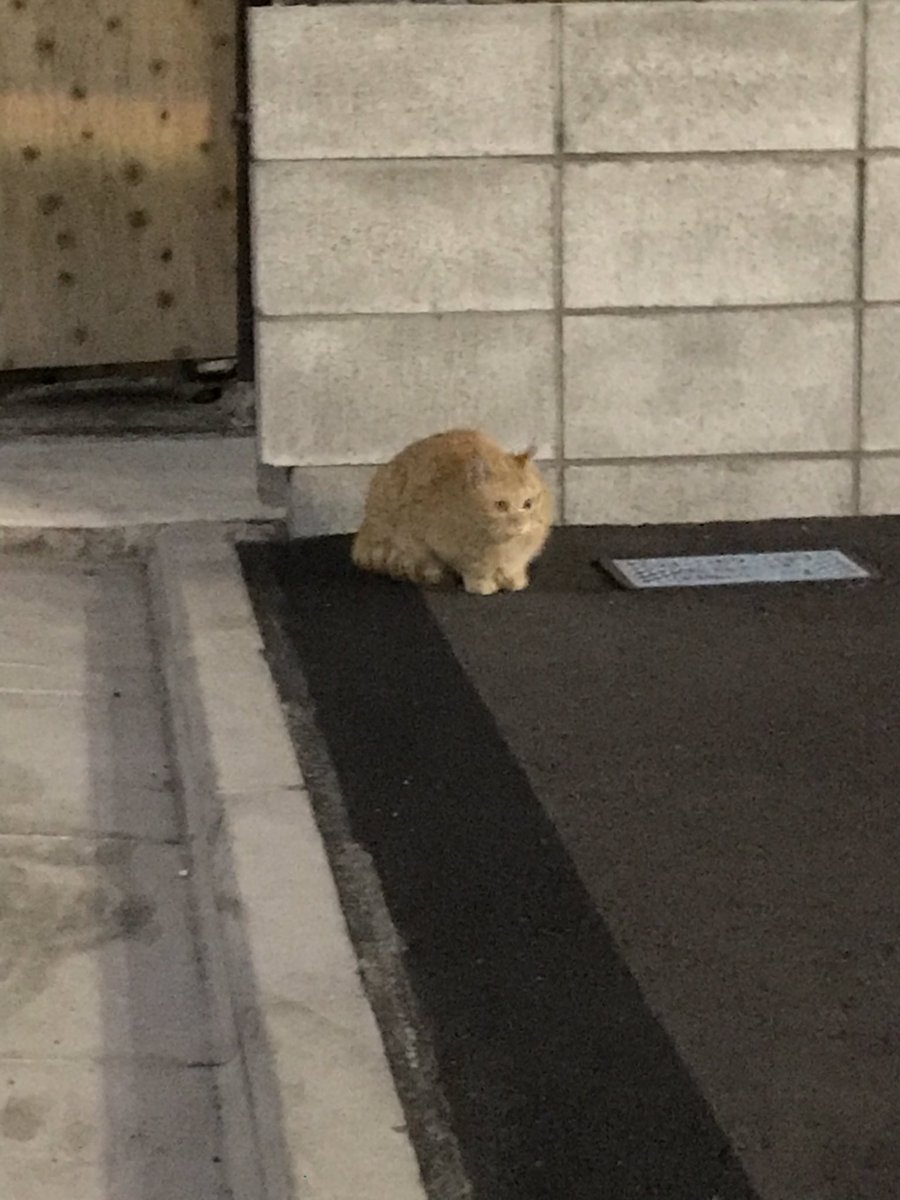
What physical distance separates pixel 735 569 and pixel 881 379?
0.64m

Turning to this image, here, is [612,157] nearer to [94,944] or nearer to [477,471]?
[477,471]

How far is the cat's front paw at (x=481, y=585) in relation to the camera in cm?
317

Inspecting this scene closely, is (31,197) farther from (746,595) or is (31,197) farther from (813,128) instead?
(746,595)

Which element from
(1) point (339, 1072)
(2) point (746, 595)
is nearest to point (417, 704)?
(2) point (746, 595)

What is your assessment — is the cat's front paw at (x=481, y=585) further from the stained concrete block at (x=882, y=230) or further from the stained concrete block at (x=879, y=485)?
the stained concrete block at (x=882, y=230)

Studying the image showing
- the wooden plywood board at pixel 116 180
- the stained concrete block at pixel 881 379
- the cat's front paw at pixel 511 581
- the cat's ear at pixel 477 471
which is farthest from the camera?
the wooden plywood board at pixel 116 180

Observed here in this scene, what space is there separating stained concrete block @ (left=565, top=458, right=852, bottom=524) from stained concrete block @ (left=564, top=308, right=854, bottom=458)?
4 cm

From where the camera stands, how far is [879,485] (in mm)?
3713

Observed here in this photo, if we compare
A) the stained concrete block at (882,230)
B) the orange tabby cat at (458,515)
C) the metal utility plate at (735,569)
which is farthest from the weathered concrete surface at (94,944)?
Result: the stained concrete block at (882,230)

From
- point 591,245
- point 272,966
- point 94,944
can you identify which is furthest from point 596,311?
point 272,966

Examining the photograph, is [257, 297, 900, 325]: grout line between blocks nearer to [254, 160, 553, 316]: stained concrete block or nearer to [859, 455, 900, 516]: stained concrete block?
[254, 160, 553, 316]: stained concrete block

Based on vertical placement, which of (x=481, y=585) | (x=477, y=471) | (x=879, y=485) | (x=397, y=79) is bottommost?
(x=481, y=585)

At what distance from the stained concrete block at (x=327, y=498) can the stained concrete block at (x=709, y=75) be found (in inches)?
30.7

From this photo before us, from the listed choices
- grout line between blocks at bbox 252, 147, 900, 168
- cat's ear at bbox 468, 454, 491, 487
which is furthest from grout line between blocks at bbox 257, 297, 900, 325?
cat's ear at bbox 468, 454, 491, 487
